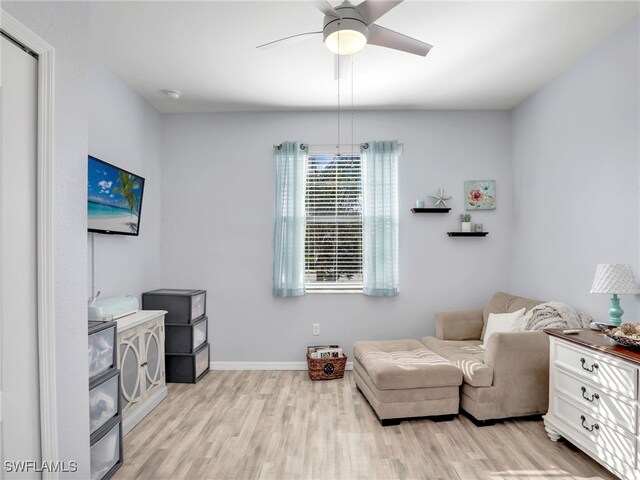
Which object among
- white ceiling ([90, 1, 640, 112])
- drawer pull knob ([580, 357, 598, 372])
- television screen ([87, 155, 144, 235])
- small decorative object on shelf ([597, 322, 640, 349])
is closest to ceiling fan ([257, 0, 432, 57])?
white ceiling ([90, 1, 640, 112])

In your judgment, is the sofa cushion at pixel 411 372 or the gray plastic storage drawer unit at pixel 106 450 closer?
the gray plastic storage drawer unit at pixel 106 450

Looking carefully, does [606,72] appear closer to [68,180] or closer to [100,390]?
[68,180]

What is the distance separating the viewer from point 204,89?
3.79 meters

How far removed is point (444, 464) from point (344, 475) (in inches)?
24.2

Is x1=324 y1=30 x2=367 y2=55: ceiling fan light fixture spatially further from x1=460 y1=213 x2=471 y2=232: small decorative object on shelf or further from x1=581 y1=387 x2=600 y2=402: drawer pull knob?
x1=460 y1=213 x2=471 y2=232: small decorative object on shelf

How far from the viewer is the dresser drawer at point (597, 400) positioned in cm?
211

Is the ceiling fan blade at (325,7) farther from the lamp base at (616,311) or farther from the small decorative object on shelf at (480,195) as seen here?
the small decorative object on shelf at (480,195)

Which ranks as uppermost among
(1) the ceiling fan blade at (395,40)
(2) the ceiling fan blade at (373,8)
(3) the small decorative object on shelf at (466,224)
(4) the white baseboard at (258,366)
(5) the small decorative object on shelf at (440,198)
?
(2) the ceiling fan blade at (373,8)

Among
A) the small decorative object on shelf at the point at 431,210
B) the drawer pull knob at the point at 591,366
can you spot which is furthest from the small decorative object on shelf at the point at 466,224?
the drawer pull knob at the point at 591,366

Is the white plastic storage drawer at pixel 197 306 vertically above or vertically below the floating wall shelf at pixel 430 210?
below

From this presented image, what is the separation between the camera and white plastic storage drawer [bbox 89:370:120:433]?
2.22m

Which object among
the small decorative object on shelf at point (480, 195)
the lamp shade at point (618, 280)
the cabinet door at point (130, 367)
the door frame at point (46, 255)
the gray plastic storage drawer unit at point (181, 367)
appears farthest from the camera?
the small decorative object on shelf at point (480, 195)

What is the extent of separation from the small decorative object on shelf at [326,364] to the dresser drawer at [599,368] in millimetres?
1986

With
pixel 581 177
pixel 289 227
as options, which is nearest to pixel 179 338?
pixel 289 227
